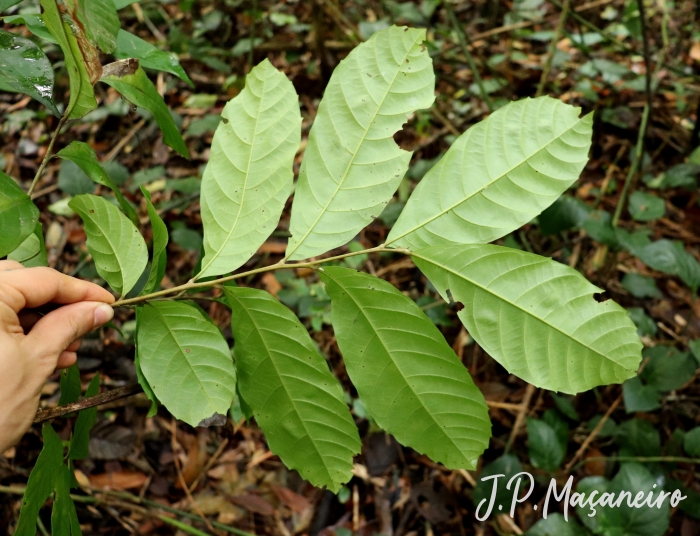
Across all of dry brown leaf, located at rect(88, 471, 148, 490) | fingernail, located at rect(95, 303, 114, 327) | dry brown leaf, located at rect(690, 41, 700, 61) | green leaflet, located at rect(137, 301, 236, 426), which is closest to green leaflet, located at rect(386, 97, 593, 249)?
green leaflet, located at rect(137, 301, 236, 426)

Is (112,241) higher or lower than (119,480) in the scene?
higher

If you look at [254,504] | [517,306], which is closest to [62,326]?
[517,306]

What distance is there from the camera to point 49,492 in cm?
77

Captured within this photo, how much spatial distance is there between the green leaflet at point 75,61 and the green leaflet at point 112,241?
0.39 ft

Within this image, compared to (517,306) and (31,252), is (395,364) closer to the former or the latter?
(517,306)

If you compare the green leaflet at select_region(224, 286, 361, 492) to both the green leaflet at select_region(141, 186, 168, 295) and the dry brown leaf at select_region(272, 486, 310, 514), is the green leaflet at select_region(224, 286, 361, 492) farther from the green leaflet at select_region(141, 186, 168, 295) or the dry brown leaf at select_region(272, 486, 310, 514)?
the dry brown leaf at select_region(272, 486, 310, 514)

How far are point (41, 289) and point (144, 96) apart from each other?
0.33 metres

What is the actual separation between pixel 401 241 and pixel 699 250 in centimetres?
187

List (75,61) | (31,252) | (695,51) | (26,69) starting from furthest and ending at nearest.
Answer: (695,51) < (31,252) < (26,69) < (75,61)

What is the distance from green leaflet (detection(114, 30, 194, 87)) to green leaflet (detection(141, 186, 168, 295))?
0.95 ft

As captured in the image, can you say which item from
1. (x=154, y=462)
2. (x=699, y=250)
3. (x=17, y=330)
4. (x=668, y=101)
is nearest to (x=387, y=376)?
(x=17, y=330)

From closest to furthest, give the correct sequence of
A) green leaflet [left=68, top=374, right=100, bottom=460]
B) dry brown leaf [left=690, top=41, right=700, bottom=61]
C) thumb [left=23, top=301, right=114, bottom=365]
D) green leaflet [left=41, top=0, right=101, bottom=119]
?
green leaflet [left=41, top=0, right=101, bottom=119] < thumb [left=23, top=301, right=114, bottom=365] < green leaflet [left=68, top=374, right=100, bottom=460] < dry brown leaf [left=690, top=41, right=700, bottom=61]

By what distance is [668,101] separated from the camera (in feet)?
8.19

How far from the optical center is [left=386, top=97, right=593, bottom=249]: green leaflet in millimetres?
660
